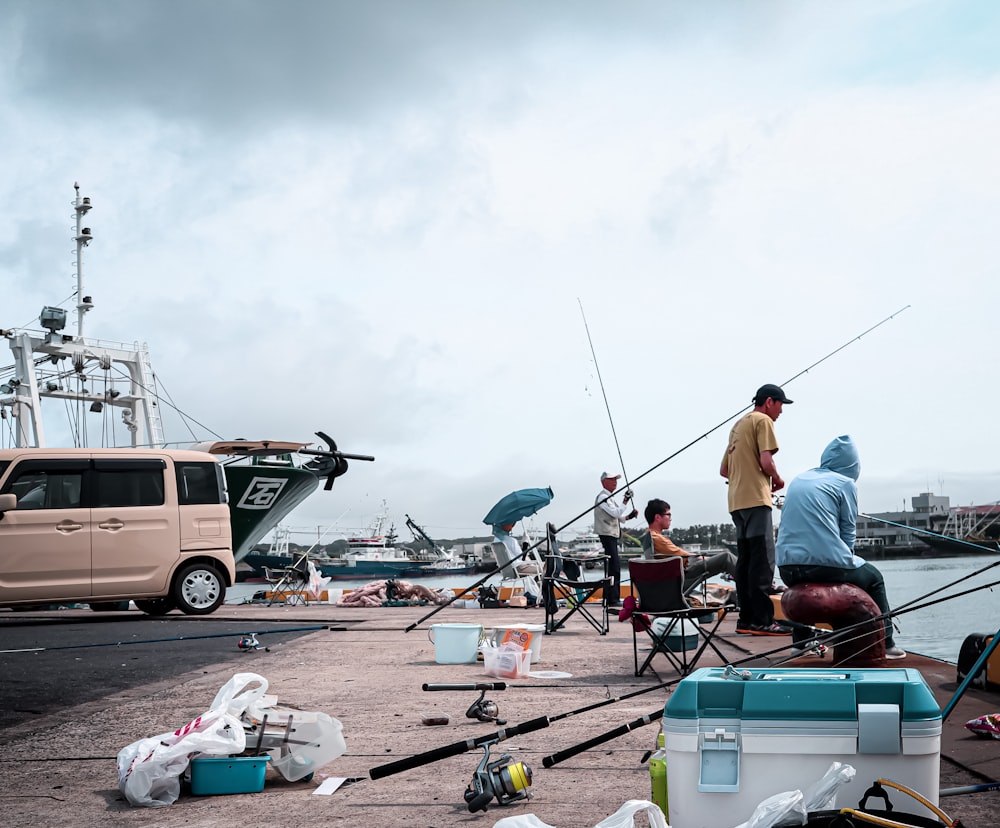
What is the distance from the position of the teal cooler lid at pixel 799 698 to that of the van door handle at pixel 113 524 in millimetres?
9652

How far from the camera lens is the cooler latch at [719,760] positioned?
2561 millimetres

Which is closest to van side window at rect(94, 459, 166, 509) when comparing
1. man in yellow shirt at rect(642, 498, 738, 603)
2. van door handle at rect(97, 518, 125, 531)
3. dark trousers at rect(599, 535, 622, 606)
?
van door handle at rect(97, 518, 125, 531)

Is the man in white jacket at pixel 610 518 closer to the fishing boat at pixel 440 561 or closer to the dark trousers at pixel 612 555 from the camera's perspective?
the dark trousers at pixel 612 555

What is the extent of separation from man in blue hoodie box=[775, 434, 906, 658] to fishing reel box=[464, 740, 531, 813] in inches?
106

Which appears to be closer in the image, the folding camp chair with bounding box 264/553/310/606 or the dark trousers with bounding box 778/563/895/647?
the dark trousers with bounding box 778/563/895/647

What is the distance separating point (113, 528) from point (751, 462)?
7.16 m

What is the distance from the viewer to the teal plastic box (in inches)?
134

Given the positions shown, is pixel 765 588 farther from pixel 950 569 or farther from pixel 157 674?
pixel 950 569

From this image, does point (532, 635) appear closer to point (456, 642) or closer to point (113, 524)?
point (456, 642)

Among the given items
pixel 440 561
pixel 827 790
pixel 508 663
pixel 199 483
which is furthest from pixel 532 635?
pixel 440 561

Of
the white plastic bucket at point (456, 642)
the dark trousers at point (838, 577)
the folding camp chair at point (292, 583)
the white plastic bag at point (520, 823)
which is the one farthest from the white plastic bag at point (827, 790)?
the folding camp chair at point (292, 583)

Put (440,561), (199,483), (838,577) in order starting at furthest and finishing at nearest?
(440,561), (199,483), (838,577)

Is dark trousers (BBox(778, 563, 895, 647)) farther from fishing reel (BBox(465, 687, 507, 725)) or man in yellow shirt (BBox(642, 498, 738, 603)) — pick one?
man in yellow shirt (BBox(642, 498, 738, 603))

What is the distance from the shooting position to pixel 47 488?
11.1 m
